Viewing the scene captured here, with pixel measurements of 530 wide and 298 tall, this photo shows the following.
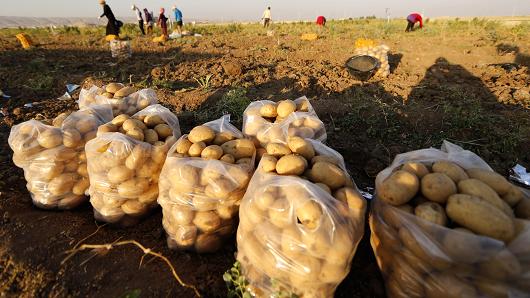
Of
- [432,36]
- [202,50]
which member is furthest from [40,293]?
[432,36]

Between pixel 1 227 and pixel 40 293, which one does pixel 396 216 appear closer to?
pixel 40 293

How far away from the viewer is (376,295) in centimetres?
197

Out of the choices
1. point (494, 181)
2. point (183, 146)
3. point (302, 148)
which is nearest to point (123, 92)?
point (183, 146)

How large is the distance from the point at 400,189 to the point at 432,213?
204 mm

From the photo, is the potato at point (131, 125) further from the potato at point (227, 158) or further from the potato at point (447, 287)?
the potato at point (447, 287)

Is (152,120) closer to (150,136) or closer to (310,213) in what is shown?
(150,136)

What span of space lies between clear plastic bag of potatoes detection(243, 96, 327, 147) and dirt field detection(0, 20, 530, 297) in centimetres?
93

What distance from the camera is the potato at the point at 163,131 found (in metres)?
2.60

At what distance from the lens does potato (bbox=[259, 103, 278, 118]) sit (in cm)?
283

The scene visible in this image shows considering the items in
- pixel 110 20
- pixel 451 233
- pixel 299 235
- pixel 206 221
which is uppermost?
pixel 110 20

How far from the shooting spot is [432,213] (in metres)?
1.56

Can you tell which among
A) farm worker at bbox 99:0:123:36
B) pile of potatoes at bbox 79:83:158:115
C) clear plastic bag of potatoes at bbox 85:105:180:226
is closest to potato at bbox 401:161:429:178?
clear plastic bag of potatoes at bbox 85:105:180:226

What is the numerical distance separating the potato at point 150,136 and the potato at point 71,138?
66 centimetres

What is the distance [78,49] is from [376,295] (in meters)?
13.1
